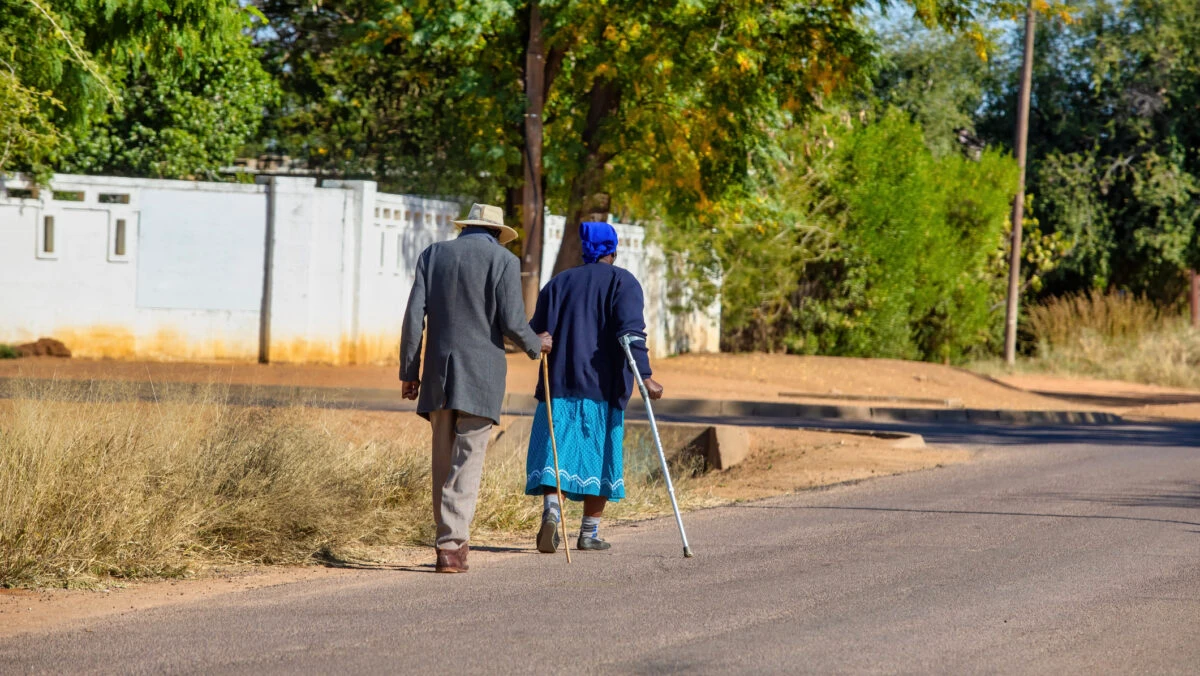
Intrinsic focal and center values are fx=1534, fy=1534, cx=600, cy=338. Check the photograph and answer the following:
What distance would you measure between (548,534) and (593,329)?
45.4 inches

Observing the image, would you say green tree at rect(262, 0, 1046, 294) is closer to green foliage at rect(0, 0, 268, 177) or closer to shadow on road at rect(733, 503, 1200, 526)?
green foliage at rect(0, 0, 268, 177)

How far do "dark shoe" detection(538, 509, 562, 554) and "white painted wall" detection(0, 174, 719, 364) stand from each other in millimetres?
12571

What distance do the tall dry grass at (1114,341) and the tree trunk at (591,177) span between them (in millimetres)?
13983

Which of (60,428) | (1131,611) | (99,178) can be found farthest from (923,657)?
(99,178)

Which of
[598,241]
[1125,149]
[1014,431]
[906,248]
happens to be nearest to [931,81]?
[1125,149]

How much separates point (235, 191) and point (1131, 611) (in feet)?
51.4

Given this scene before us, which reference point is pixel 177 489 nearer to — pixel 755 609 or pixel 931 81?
pixel 755 609

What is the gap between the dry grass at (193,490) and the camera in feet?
24.1

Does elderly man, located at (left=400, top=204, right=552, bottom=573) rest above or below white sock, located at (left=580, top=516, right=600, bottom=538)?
above

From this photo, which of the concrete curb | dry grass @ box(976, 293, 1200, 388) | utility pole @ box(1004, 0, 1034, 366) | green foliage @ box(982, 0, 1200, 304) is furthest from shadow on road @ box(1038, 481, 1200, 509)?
green foliage @ box(982, 0, 1200, 304)

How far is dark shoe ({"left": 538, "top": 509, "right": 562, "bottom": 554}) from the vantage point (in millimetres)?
8398

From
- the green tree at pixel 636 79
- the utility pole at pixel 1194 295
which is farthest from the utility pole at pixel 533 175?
the utility pole at pixel 1194 295

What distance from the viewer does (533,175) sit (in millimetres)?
21438

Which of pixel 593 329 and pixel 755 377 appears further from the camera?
pixel 755 377
